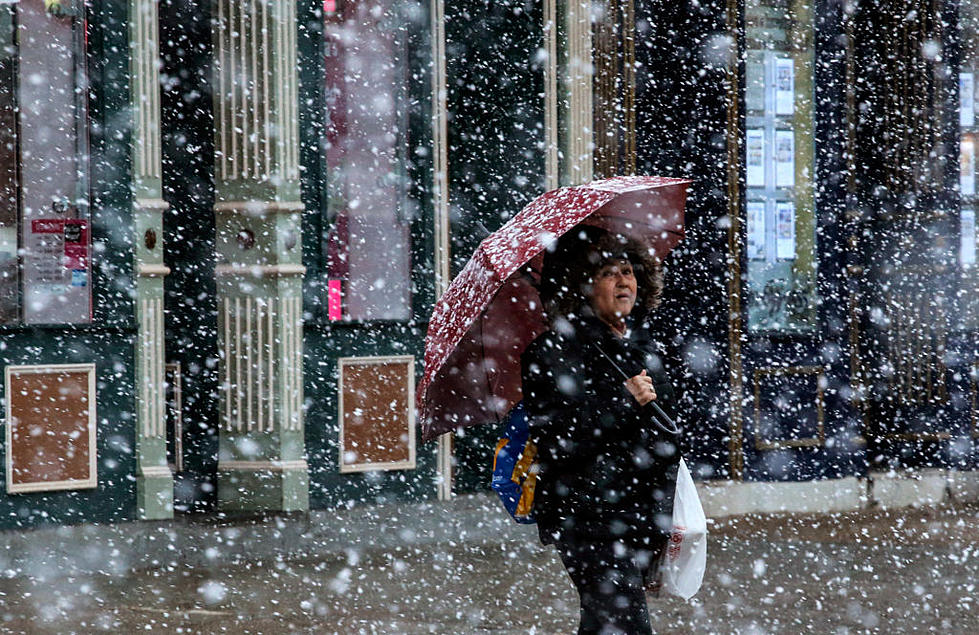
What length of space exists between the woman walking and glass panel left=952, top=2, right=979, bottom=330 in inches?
355

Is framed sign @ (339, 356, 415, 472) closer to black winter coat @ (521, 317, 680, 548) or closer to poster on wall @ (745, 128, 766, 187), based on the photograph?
poster on wall @ (745, 128, 766, 187)

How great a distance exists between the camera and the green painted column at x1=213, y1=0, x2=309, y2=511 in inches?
374

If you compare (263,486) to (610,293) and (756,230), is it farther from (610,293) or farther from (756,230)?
(610,293)

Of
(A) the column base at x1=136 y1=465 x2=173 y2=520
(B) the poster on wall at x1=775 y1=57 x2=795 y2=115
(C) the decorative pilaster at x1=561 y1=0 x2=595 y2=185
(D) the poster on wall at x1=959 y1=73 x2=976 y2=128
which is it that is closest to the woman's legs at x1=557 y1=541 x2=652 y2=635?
(A) the column base at x1=136 y1=465 x2=173 y2=520

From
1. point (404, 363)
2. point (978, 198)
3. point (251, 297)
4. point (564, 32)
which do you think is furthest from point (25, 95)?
point (978, 198)

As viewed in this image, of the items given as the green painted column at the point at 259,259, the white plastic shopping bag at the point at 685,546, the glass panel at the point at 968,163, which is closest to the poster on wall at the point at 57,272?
the green painted column at the point at 259,259

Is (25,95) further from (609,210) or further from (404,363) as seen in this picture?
(609,210)

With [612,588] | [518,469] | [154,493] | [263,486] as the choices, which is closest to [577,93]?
[263,486]

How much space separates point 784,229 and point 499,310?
24.4ft

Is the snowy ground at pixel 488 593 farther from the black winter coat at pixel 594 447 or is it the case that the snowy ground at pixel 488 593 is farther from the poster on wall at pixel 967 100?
the poster on wall at pixel 967 100

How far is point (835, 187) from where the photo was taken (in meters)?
12.1

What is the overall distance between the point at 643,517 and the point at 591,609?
337mm

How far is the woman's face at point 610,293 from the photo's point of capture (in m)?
4.77

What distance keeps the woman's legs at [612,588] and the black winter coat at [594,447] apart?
0.05 m
